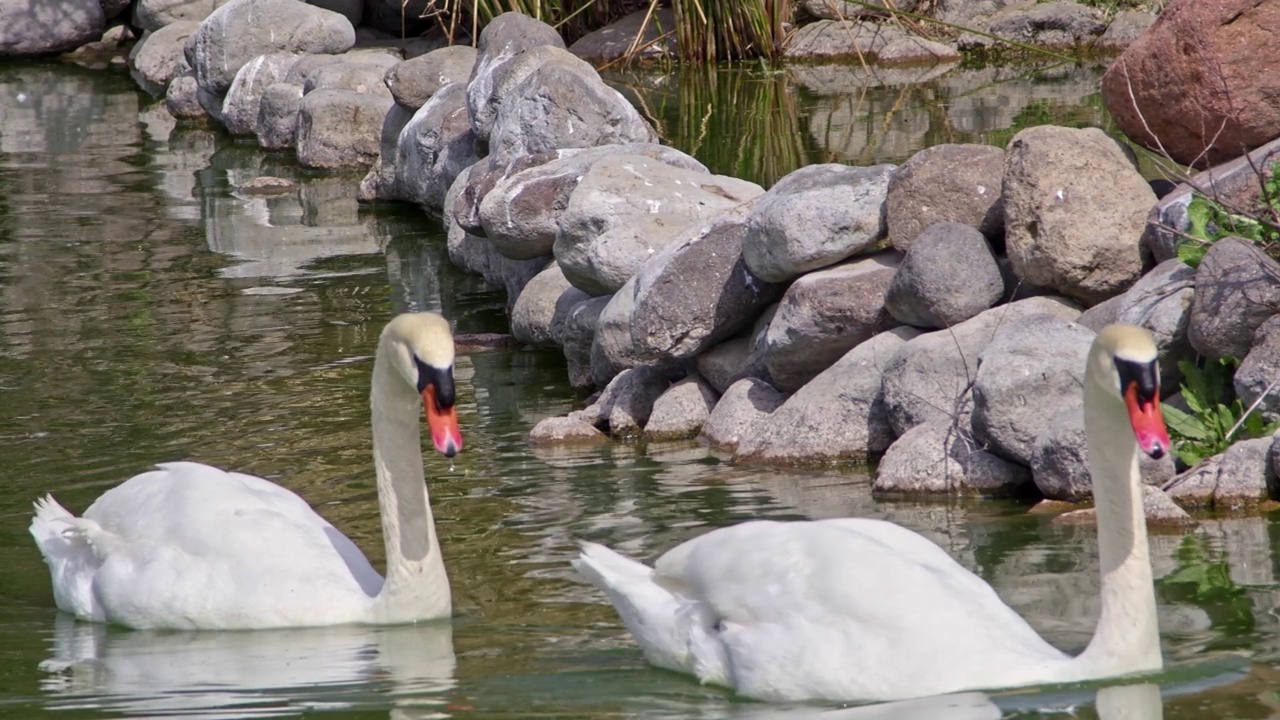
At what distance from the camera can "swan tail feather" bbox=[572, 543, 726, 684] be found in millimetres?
4773

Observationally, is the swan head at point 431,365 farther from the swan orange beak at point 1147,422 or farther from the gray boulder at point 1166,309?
the gray boulder at point 1166,309

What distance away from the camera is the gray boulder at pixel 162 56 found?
22562mm

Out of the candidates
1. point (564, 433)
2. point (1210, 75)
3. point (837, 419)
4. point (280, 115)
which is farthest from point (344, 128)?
point (1210, 75)

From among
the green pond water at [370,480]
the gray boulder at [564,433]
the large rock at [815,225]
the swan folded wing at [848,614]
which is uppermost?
the large rock at [815,225]

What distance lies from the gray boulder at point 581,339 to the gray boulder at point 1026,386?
2.65 metres

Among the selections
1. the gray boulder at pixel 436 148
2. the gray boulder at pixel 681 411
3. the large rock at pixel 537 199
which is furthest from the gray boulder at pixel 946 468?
the gray boulder at pixel 436 148

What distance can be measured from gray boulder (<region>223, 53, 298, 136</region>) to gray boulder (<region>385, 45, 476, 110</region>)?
10.7ft

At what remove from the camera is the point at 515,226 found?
10.2 meters

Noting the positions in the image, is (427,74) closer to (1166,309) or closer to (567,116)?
(567,116)

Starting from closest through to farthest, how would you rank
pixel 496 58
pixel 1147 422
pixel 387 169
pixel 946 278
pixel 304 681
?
pixel 1147 422
pixel 304 681
pixel 946 278
pixel 496 58
pixel 387 169

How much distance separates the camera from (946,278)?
7559 millimetres

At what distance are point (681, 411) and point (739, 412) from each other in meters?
0.38

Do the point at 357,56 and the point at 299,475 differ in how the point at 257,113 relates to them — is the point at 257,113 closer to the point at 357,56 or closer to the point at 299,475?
the point at 357,56

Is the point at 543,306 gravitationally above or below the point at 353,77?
below
